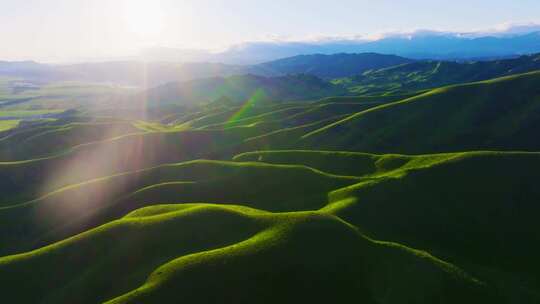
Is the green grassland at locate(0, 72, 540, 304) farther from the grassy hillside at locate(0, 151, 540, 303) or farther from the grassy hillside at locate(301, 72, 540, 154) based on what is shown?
the grassy hillside at locate(301, 72, 540, 154)

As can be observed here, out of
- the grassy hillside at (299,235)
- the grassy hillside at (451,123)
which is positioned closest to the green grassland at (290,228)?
the grassy hillside at (299,235)

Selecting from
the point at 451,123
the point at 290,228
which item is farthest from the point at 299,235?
the point at 451,123

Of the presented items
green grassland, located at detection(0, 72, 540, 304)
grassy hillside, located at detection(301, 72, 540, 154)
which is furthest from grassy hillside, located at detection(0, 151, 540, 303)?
grassy hillside, located at detection(301, 72, 540, 154)

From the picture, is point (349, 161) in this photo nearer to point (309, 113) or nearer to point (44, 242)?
point (44, 242)

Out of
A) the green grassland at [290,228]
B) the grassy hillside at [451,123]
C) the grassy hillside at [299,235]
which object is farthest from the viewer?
the grassy hillside at [451,123]

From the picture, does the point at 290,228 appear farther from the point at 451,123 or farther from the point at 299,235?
the point at 451,123

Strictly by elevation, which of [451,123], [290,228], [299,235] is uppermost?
[451,123]

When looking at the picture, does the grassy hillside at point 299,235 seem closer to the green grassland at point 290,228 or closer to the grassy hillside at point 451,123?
the green grassland at point 290,228

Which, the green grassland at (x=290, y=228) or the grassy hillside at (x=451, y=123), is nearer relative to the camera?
the green grassland at (x=290, y=228)

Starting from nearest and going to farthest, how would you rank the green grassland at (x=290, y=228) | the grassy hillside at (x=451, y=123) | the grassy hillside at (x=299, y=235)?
1. the grassy hillside at (x=299, y=235)
2. the green grassland at (x=290, y=228)
3. the grassy hillside at (x=451, y=123)

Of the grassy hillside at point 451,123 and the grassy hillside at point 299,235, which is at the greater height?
the grassy hillside at point 451,123
